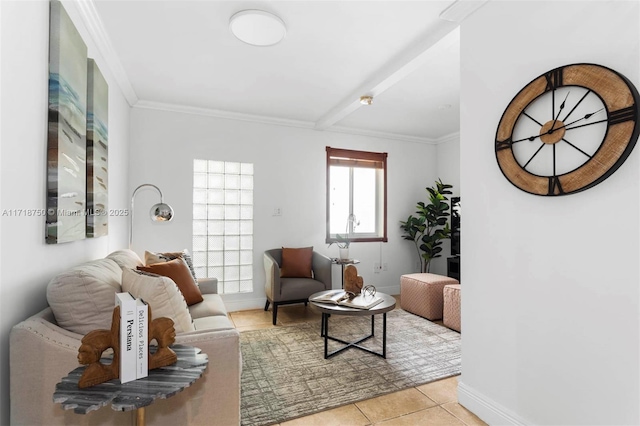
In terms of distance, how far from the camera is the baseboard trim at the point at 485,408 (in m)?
1.75

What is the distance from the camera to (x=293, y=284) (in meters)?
3.72

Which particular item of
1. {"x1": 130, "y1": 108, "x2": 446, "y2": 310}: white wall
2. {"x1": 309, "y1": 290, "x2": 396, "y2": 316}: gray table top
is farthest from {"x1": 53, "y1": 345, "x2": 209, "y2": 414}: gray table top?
{"x1": 130, "y1": 108, "x2": 446, "y2": 310}: white wall

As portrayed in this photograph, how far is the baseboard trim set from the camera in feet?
5.74

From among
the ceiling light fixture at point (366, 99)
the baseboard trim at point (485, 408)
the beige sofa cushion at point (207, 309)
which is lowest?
the baseboard trim at point (485, 408)

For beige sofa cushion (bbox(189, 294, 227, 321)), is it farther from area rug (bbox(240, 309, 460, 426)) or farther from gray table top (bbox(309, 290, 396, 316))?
gray table top (bbox(309, 290, 396, 316))

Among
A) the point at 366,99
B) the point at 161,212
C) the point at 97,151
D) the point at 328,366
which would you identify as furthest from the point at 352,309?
the point at 97,151

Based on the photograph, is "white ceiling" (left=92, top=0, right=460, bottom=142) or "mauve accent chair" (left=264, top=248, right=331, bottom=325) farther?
"mauve accent chair" (left=264, top=248, right=331, bottom=325)

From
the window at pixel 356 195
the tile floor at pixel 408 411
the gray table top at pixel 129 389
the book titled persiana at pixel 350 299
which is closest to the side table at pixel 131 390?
the gray table top at pixel 129 389

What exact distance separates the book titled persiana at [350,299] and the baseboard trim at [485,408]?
0.83 m

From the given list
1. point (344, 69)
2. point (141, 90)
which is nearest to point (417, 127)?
point (344, 69)

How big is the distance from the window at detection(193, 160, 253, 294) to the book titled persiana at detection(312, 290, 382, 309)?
5.48 ft

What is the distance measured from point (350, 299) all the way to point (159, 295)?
1632mm

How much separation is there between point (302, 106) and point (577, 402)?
356 cm

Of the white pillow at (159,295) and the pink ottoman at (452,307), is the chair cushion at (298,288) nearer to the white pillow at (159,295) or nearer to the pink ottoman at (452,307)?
the pink ottoman at (452,307)
